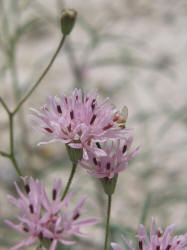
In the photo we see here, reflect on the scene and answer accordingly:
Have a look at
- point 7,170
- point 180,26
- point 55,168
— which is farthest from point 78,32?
point 55,168

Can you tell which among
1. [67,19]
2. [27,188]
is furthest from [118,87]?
[27,188]

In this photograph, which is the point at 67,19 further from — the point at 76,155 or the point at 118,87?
the point at 118,87

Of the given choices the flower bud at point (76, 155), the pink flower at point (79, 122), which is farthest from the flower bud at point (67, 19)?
the flower bud at point (76, 155)

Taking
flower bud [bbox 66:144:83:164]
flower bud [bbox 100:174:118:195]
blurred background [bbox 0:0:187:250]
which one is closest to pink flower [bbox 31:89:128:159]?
flower bud [bbox 66:144:83:164]

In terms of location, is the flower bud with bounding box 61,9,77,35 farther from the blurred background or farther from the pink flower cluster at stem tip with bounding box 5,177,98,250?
the blurred background

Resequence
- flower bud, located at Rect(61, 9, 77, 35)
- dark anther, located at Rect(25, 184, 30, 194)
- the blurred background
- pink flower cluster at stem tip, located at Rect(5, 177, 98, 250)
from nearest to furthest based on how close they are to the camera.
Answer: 1. pink flower cluster at stem tip, located at Rect(5, 177, 98, 250)
2. dark anther, located at Rect(25, 184, 30, 194)
3. flower bud, located at Rect(61, 9, 77, 35)
4. the blurred background

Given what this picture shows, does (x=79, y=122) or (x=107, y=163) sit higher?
(x=79, y=122)
